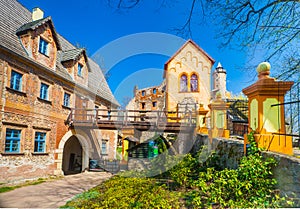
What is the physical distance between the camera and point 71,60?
13.2m

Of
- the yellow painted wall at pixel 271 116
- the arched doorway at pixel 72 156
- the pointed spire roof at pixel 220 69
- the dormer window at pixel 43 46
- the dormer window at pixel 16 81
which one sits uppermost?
the pointed spire roof at pixel 220 69

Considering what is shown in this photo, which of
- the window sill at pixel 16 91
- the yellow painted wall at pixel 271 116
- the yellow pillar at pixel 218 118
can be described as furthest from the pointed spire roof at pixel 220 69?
the yellow painted wall at pixel 271 116

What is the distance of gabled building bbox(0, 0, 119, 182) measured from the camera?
8633mm

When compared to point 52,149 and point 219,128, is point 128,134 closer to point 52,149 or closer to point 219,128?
point 52,149

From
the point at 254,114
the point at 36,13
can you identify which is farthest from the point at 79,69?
the point at 254,114

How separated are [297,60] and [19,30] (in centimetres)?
1220

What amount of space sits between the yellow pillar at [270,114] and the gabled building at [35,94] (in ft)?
31.5

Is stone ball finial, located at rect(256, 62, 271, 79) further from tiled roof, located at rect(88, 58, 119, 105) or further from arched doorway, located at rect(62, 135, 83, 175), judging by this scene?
arched doorway, located at rect(62, 135, 83, 175)

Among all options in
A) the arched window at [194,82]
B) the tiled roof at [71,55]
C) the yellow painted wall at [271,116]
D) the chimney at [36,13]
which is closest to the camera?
the yellow painted wall at [271,116]

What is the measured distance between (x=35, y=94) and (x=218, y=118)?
30.0ft

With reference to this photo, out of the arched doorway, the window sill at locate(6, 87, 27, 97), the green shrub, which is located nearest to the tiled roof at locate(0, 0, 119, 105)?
the window sill at locate(6, 87, 27, 97)

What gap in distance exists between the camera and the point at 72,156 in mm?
15445

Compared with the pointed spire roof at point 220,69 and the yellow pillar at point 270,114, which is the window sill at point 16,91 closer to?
the yellow pillar at point 270,114

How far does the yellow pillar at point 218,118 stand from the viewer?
6.57 meters
